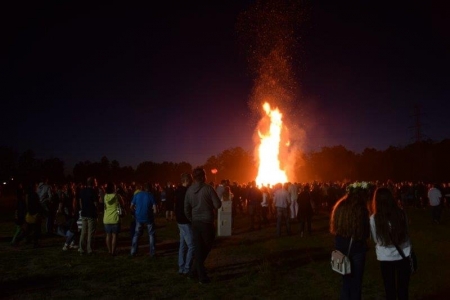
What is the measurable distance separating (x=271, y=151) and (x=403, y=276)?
38868 mm

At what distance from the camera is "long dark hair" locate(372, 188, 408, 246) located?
526 cm

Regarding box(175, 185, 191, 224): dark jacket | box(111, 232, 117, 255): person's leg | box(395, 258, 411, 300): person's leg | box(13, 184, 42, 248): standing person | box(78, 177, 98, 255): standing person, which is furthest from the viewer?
box(13, 184, 42, 248): standing person

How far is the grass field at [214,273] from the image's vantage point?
24.9ft

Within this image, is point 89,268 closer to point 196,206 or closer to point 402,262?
point 196,206

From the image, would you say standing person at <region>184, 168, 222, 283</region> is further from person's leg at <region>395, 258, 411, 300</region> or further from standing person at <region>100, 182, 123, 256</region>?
person's leg at <region>395, 258, 411, 300</region>

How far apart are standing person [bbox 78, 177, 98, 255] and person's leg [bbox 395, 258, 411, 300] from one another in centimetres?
843

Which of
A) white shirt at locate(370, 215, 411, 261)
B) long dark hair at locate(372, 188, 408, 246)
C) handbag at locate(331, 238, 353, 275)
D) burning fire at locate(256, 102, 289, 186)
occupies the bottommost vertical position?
handbag at locate(331, 238, 353, 275)

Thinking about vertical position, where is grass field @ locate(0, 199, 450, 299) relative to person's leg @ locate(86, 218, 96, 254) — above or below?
below

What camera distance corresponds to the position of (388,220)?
530 centimetres

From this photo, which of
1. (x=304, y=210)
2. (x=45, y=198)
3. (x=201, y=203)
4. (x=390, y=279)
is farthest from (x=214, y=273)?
(x=45, y=198)

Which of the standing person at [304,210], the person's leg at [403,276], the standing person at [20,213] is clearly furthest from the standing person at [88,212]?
the person's leg at [403,276]

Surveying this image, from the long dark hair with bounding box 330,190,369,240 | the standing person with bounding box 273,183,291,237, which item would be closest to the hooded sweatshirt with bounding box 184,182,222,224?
the long dark hair with bounding box 330,190,369,240

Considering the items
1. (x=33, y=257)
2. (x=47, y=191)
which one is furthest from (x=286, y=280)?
(x=47, y=191)

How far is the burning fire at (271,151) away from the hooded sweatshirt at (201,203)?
113 feet
